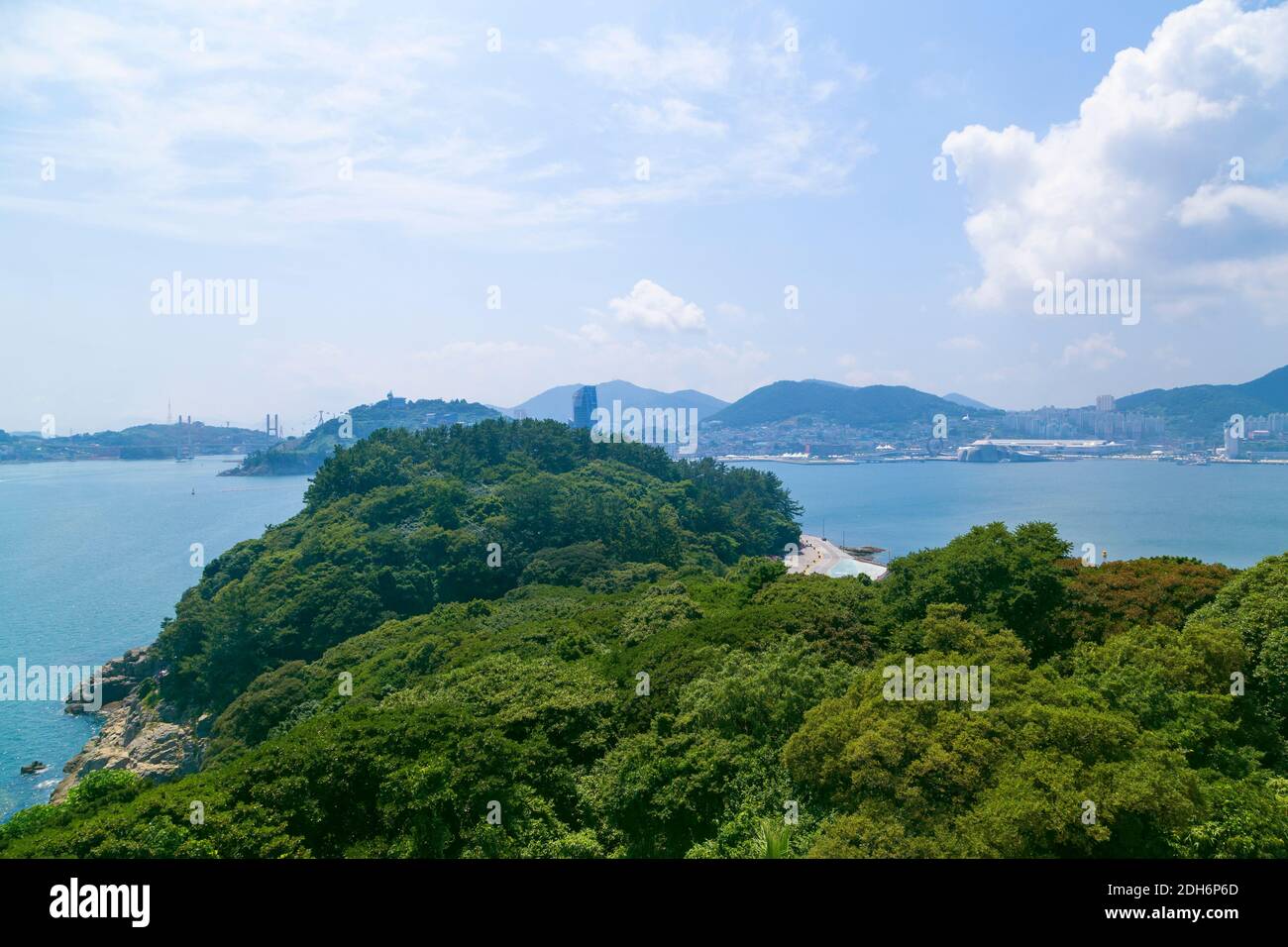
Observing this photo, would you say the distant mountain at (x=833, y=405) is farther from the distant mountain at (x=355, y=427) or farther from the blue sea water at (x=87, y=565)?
the blue sea water at (x=87, y=565)

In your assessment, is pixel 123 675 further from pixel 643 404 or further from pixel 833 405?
pixel 833 405

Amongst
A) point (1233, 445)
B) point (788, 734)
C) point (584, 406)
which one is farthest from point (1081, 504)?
point (788, 734)

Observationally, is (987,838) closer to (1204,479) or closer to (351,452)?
(351,452)

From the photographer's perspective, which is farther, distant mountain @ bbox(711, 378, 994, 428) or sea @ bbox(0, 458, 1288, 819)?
distant mountain @ bbox(711, 378, 994, 428)

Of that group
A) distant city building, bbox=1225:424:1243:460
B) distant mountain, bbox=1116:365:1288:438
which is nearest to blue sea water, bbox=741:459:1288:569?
distant city building, bbox=1225:424:1243:460

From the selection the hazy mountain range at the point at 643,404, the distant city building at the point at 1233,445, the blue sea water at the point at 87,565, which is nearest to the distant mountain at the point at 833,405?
the hazy mountain range at the point at 643,404

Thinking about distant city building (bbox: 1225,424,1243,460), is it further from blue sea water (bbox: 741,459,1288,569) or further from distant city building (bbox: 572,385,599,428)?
distant city building (bbox: 572,385,599,428)

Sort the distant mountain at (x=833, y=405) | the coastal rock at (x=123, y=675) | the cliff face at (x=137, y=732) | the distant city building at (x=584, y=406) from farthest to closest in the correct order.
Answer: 1. the distant mountain at (x=833, y=405)
2. the distant city building at (x=584, y=406)
3. the coastal rock at (x=123, y=675)
4. the cliff face at (x=137, y=732)
